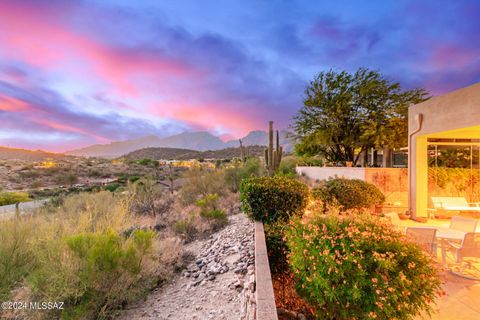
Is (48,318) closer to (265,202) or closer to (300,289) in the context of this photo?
(300,289)

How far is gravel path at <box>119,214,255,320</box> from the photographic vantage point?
11.7 feet

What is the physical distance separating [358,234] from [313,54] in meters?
16.7

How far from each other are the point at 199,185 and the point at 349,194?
25.6 ft

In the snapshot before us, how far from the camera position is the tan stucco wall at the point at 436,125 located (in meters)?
6.31

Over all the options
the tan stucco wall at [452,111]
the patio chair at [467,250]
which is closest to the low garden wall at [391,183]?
the tan stucco wall at [452,111]

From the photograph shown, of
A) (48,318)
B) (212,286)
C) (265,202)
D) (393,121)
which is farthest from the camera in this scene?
(393,121)

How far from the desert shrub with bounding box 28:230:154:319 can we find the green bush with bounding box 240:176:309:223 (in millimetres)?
3022

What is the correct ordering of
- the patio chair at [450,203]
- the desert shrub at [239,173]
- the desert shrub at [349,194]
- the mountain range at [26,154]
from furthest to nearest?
the mountain range at [26,154], the desert shrub at [239,173], the patio chair at [450,203], the desert shrub at [349,194]

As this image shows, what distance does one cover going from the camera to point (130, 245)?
420cm

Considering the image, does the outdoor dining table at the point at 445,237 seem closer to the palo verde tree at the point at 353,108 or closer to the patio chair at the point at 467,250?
the patio chair at the point at 467,250

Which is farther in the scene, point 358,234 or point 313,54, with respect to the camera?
point 313,54

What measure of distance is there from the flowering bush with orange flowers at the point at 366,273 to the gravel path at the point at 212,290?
38.0 inches

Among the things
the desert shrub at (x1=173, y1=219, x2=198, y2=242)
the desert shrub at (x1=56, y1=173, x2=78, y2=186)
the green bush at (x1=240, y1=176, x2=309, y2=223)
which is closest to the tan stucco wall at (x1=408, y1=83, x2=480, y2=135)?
the green bush at (x1=240, y1=176, x2=309, y2=223)

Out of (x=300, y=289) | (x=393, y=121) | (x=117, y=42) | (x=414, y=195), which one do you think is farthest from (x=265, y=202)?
(x=393, y=121)
